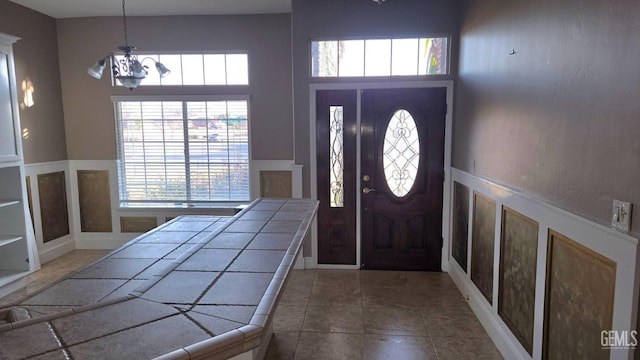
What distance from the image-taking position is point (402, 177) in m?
4.26

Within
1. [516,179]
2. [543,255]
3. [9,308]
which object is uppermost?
[516,179]

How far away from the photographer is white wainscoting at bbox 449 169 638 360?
1.50m

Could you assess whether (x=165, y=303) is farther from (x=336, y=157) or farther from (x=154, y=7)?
(x=154, y=7)

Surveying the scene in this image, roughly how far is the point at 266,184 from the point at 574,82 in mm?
3616

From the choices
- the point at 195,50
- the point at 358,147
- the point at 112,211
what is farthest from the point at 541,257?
the point at 112,211

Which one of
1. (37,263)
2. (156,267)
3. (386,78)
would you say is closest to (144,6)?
(386,78)

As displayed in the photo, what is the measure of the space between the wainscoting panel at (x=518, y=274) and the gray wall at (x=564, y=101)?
241mm

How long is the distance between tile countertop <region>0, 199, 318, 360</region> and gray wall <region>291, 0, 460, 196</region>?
267cm

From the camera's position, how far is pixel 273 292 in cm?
119

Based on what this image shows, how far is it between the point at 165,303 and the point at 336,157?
332 centimetres

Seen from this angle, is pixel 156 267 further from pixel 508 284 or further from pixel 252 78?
pixel 252 78

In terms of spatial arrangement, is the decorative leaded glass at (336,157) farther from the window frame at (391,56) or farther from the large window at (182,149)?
the large window at (182,149)

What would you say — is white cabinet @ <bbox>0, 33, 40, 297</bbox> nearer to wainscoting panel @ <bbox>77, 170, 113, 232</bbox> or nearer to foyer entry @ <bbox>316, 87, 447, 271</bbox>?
wainscoting panel @ <bbox>77, 170, 113, 232</bbox>

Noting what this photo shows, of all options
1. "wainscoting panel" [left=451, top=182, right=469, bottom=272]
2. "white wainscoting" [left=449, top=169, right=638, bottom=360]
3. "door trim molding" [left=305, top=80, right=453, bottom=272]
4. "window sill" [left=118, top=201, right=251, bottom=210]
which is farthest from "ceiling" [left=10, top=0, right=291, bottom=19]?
"white wainscoting" [left=449, top=169, right=638, bottom=360]
